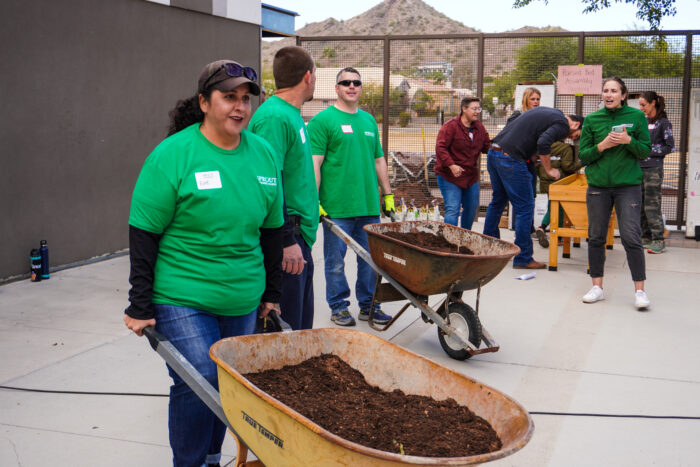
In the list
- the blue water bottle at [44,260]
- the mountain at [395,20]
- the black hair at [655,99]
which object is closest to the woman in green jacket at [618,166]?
the black hair at [655,99]

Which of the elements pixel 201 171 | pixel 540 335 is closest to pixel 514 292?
pixel 540 335

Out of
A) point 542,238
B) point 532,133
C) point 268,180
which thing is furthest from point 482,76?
point 268,180

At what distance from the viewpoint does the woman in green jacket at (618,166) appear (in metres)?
6.24

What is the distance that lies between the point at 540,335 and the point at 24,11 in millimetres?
5717

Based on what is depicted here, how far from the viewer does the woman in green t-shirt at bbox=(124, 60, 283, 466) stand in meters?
2.70

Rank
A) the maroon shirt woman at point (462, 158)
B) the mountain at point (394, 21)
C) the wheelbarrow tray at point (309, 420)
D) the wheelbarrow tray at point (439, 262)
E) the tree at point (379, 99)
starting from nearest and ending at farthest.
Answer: the wheelbarrow tray at point (309, 420) < the wheelbarrow tray at point (439, 262) < the maroon shirt woman at point (462, 158) < the tree at point (379, 99) < the mountain at point (394, 21)

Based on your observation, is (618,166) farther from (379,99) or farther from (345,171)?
(379,99)

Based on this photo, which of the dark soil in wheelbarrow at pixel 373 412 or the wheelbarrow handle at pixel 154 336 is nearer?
the dark soil in wheelbarrow at pixel 373 412

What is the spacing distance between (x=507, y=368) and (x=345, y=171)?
73.6 inches

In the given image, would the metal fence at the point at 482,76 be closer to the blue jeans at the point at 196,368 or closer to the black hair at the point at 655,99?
the black hair at the point at 655,99

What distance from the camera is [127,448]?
3.67 meters

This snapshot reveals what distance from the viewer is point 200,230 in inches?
108

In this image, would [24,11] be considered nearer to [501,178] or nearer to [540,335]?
[501,178]

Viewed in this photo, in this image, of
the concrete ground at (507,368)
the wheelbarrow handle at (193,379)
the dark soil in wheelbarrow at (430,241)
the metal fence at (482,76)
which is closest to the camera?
the wheelbarrow handle at (193,379)
